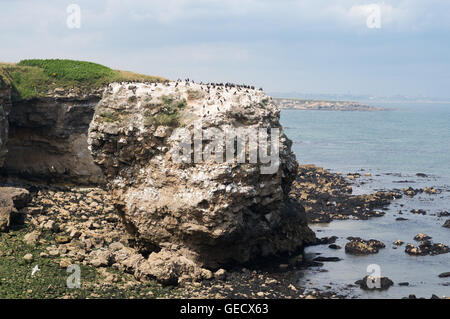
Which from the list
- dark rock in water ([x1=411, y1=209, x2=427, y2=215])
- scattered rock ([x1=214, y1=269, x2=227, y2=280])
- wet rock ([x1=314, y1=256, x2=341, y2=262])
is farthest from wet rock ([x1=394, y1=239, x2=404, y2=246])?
scattered rock ([x1=214, y1=269, x2=227, y2=280])

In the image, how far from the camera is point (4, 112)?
116 ft

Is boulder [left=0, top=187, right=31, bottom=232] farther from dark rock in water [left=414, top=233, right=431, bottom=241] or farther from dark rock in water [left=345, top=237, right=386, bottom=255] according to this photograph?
dark rock in water [left=414, top=233, right=431, bottom=241]

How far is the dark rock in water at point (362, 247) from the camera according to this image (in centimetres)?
3016

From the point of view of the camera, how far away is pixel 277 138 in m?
26.0

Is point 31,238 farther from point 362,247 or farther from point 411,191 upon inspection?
point 411,191

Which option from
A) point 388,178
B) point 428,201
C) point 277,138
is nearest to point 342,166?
point 388,178

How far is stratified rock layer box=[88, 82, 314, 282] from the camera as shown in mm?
24344

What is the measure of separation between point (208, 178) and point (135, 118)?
481 cm

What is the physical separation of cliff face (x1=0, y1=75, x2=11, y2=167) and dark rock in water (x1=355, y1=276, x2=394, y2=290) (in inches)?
909

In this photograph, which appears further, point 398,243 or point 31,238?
point 398,243

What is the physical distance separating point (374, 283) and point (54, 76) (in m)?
27.8

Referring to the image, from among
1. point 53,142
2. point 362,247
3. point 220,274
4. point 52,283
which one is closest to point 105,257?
point 52,283

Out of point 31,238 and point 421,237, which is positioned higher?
point 31,238
